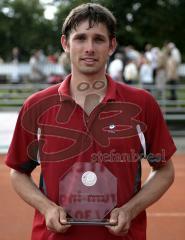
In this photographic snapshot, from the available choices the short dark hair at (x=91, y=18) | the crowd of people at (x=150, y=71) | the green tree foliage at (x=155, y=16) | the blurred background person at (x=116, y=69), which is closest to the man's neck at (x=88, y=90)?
the short dark hair at (x=91, y=18)

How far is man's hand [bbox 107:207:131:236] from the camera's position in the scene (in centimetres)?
246

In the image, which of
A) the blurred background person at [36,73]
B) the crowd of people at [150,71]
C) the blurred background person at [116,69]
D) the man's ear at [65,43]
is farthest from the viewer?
the blurred background person at [36,73]

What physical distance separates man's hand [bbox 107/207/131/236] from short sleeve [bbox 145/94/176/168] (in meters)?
0.32

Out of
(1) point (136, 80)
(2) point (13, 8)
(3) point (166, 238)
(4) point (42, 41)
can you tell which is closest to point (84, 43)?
(3) point (166, 238)

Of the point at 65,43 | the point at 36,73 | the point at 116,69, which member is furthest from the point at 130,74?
the point at 65,43

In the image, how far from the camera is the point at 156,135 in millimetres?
2674

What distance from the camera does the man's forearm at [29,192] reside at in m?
2.58

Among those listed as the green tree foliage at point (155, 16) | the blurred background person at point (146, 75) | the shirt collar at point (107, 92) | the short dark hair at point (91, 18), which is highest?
the short dark hair at point (91, 18)

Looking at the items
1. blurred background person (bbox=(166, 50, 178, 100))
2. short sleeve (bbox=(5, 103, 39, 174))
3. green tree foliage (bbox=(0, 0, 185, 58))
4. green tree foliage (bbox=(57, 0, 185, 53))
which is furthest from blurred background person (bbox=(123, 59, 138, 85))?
short sleeve (bbox=(5, 103, 39, 174))

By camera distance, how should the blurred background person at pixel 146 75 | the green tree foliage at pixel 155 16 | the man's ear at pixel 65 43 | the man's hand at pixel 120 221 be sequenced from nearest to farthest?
the man's hand at pixel 120 221
the man's ear at pixel 65 43
the blurred background person at pixel 146 75
the green tree foliage at pixel 155 16

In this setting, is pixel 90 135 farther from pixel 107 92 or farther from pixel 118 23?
pixel 118 23

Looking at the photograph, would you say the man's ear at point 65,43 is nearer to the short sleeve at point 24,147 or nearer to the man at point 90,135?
the man at point 90,135

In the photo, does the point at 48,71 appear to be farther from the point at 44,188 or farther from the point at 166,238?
the point at 44,188

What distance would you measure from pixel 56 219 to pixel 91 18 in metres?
0.90
